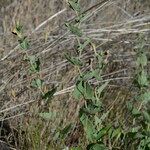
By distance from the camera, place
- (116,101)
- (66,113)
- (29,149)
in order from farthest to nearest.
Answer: (116,101) < (66,113) < (29,149)

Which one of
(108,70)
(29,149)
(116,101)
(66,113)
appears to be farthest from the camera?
(108,70)

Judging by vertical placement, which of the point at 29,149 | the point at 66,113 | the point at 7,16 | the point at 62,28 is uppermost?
the point at 7,16

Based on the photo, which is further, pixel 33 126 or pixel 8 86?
pixel 8 86

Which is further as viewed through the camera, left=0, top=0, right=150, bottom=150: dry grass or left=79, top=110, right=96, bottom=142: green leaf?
left=0, top=0, right=150, bottom=150: dry grass

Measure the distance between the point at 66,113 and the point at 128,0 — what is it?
1327 millimetres

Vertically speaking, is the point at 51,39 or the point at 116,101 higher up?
the point at 51,39

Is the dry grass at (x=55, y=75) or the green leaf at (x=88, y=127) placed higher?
the dry grass at (x=55, y=75)

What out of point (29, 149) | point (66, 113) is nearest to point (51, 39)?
point (66, 113)

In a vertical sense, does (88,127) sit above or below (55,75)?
below

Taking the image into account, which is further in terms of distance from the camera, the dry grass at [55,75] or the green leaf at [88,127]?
the dry grass at [55,75]

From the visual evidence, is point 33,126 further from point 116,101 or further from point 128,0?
point 128,0

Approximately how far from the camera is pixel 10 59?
7.22 ft

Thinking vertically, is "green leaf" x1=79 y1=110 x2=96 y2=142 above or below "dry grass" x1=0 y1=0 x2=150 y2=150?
below

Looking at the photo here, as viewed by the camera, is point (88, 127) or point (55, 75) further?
point (55, 75)
